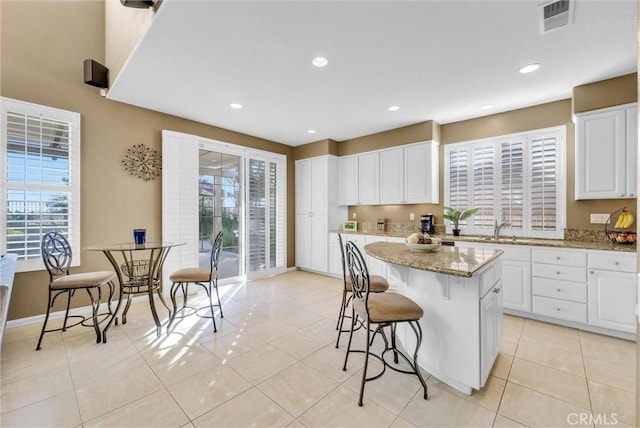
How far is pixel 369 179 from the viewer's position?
521 cm

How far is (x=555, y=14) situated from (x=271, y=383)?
3.46 meters

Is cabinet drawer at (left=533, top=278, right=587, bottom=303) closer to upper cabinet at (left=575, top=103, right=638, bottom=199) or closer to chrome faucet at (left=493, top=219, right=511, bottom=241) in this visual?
chrome faucet at (left=493, top=219, right=511, bottom=241)

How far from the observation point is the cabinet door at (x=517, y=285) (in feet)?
10.7

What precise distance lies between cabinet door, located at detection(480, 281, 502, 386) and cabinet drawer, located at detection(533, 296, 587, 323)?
129 centimetres

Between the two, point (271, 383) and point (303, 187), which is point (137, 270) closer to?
point (271, 383)

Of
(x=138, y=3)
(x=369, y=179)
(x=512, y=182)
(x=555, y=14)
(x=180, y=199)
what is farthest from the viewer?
(x=369, y=179)

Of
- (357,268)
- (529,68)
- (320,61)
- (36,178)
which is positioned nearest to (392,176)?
(529,68)

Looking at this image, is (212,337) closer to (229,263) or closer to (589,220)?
(229,263)

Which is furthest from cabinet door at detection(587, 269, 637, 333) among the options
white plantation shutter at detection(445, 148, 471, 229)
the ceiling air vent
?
the ceiling air vent

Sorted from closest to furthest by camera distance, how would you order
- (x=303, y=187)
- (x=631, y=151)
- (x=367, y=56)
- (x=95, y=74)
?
→ (x=367, y=56)
(x=631, y=151)
(x=95, y=74)
(x=303, y=187)

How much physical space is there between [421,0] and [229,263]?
453 cm

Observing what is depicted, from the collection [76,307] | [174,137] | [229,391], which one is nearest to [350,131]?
[174,137]

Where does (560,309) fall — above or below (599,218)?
below

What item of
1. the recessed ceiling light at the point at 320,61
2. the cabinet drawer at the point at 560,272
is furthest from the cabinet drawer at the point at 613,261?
the recessed ceiling light at the point at 320,61
